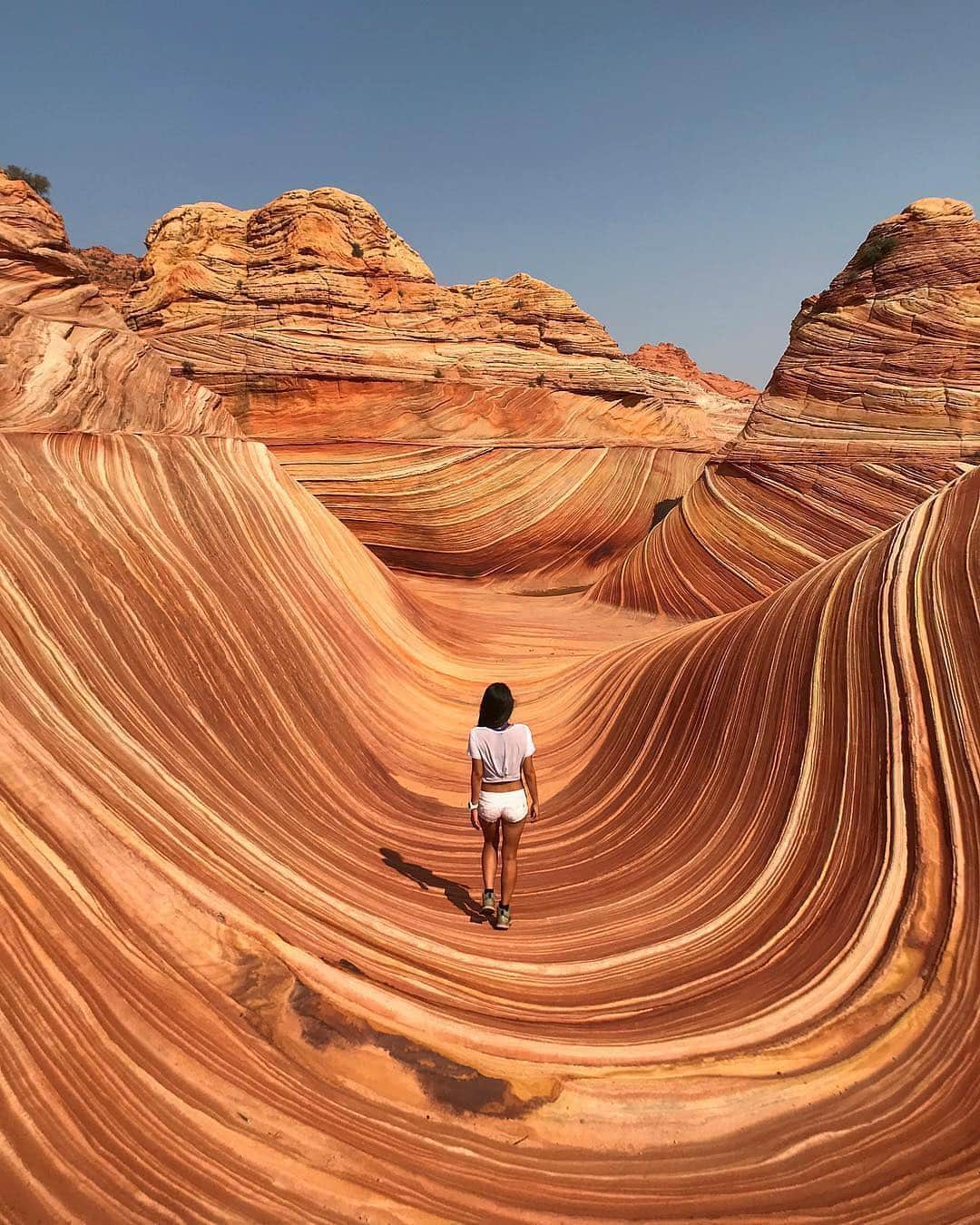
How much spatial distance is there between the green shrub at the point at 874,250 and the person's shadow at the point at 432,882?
13.1 meters

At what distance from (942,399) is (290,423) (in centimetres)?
1000

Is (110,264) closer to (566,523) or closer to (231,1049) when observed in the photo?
(566,523)

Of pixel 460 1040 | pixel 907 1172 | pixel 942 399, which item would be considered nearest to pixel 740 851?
pixel 907 1172

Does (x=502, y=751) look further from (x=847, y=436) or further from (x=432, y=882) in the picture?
(x=847, y=436)

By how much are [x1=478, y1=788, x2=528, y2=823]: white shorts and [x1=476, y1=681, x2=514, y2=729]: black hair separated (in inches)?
11.8

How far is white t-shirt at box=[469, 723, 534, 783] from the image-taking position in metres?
3.25

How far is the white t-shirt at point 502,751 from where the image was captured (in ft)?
10.7

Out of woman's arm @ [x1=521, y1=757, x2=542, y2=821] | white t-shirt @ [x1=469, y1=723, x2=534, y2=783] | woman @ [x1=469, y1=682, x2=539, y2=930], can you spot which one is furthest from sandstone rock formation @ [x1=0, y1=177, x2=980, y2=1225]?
white t-shirt @ [x1=469, y1=723, x2=534, y2=783]

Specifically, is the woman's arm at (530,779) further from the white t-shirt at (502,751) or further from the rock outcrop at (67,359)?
the rock outcrop at (67,359)

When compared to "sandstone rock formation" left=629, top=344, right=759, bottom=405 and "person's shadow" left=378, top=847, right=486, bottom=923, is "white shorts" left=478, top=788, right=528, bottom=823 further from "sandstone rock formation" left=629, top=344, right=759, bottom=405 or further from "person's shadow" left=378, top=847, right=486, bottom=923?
"sandstone rock formation" left=629, top=344, right=759, bottom=405

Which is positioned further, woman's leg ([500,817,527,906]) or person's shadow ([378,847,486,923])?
person's shadow ([378,847,486,923])

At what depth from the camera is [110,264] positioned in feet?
81.7

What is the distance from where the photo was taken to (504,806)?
325 cm

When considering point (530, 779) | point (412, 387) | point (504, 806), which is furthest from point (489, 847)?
point (412, 387)
